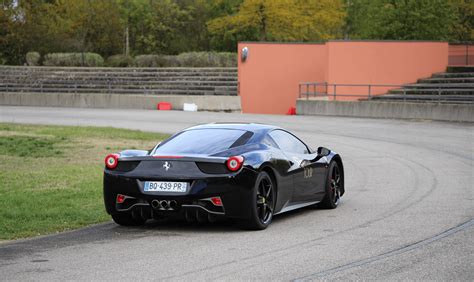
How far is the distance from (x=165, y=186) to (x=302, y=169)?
2.31 m

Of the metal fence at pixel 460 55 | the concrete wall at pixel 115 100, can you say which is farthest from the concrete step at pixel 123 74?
the metal fence at pixel 460 55

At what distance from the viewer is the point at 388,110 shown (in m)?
39.6

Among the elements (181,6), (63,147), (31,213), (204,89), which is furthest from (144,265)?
(181,6)

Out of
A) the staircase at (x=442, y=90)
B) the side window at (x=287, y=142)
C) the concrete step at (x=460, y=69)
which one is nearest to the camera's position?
the side window at (x=287, y=142)

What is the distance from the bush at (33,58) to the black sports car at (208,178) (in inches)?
2476

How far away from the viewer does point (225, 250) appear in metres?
9.80

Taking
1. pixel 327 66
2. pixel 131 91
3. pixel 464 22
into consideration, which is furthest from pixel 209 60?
pixel 327 66

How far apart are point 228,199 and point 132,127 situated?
77.8 ft

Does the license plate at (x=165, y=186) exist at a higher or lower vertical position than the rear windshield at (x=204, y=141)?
lower

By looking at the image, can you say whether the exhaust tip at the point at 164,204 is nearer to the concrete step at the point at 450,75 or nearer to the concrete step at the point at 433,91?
the concrete step at the point at 433,91

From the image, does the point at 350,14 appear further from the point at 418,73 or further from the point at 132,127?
the point at 132,127

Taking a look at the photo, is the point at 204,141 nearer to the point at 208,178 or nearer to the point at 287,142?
the point at 208,178

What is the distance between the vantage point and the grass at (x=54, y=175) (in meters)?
12.1

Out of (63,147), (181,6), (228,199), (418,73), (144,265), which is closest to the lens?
(144,265)
